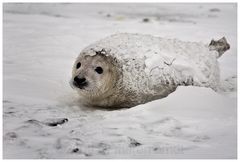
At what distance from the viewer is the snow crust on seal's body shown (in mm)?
3562

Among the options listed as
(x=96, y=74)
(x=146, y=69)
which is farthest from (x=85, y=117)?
(x=146, y=69)

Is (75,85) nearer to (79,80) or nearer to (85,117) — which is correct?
(79,80)

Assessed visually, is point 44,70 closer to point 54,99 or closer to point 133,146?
point 54,99

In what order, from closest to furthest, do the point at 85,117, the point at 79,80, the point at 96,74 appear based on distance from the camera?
the point at 85,117
the point at 79,80
the point at 96,74

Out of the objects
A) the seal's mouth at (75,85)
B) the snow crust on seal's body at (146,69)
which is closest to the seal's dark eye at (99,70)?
the snow crust on seal's body at (146,69)

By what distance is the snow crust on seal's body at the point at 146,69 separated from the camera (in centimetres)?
356

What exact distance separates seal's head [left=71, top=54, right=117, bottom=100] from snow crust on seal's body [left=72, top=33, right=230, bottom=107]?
0.04 metres

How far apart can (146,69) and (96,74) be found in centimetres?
43

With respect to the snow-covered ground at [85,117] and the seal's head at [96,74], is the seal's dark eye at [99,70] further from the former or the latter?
the snow-covered ground at [85,117]

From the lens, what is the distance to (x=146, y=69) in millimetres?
3609

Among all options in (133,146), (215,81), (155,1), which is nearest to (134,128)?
A: (133,146)

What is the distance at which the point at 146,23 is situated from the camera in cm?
743

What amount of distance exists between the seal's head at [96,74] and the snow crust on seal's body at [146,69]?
4cm

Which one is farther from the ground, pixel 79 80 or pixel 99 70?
pixel 99 70
